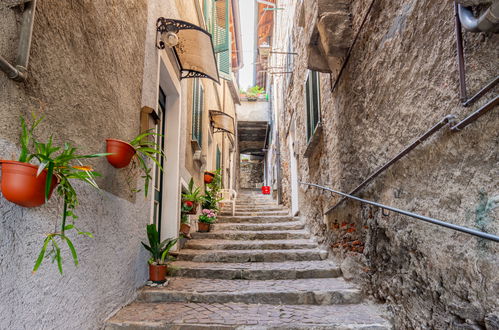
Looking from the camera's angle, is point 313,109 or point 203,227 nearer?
point 313,109

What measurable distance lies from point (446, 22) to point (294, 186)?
5.37 metres

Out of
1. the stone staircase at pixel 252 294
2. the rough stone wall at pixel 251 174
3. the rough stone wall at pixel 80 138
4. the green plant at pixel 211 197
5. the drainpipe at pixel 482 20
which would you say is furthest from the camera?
the rough stone wall at pixel 251 174

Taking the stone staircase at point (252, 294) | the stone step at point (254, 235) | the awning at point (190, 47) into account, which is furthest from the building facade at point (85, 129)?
the stone step at point (254, 235)

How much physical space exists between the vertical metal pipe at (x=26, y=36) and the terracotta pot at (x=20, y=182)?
0.45m

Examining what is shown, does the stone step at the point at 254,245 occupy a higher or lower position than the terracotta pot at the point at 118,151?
lower

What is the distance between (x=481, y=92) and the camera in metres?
1.45

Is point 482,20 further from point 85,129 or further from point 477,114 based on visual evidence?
point 85,129

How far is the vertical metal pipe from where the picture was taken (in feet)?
4.79

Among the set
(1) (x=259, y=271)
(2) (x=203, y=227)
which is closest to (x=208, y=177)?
(2) (x=203, y=227)

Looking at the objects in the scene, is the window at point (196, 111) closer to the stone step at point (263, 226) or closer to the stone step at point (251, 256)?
the stone step at point (263, 226)

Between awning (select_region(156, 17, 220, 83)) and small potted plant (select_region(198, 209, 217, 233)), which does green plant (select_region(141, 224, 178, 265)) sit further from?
small potted plant (select_region(198, 209, 217, 233))

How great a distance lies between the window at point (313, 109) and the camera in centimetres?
455

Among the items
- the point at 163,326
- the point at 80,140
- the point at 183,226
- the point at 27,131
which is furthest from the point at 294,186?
the point at 27,131

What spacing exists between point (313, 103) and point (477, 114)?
3.41 meters
